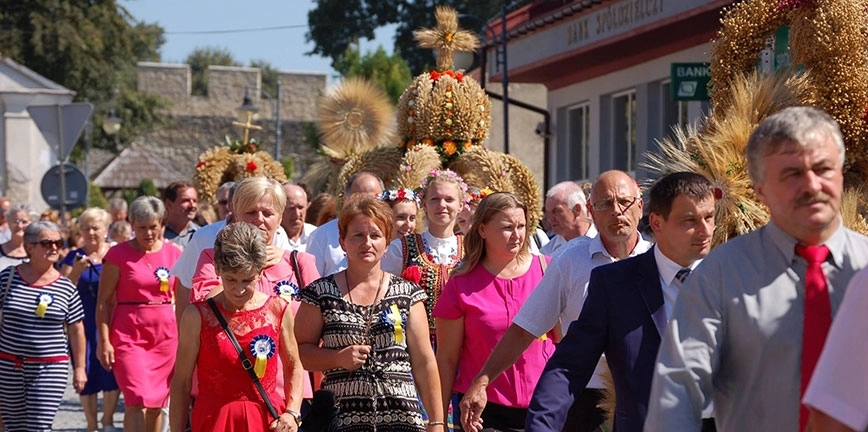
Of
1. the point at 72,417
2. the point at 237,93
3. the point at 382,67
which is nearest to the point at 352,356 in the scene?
the point at 72,417

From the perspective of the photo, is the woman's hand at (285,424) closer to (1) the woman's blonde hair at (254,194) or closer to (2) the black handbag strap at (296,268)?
(2) the black handbag strap at (296,268)

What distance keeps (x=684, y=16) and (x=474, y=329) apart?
8514 millimetres

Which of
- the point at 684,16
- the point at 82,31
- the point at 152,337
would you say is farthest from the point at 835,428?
the point at 82,31

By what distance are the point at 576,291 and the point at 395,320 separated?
813 mm

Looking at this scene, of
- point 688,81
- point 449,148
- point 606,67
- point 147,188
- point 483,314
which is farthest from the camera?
point 147,188

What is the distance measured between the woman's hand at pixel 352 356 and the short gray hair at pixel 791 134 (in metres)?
2.85

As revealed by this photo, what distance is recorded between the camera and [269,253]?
7.68 meters

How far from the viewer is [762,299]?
149 inches

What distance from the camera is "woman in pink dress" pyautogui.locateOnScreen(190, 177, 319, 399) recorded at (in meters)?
7.52

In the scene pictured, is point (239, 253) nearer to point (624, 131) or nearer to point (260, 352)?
point (260, 352)

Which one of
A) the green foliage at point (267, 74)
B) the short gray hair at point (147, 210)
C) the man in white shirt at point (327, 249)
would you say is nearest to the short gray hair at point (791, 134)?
the man in white shirt at point (327, 249)

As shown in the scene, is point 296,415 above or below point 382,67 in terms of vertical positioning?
below

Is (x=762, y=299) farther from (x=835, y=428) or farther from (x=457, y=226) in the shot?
(x=457, y=226)

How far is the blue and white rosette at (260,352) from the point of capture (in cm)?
661
